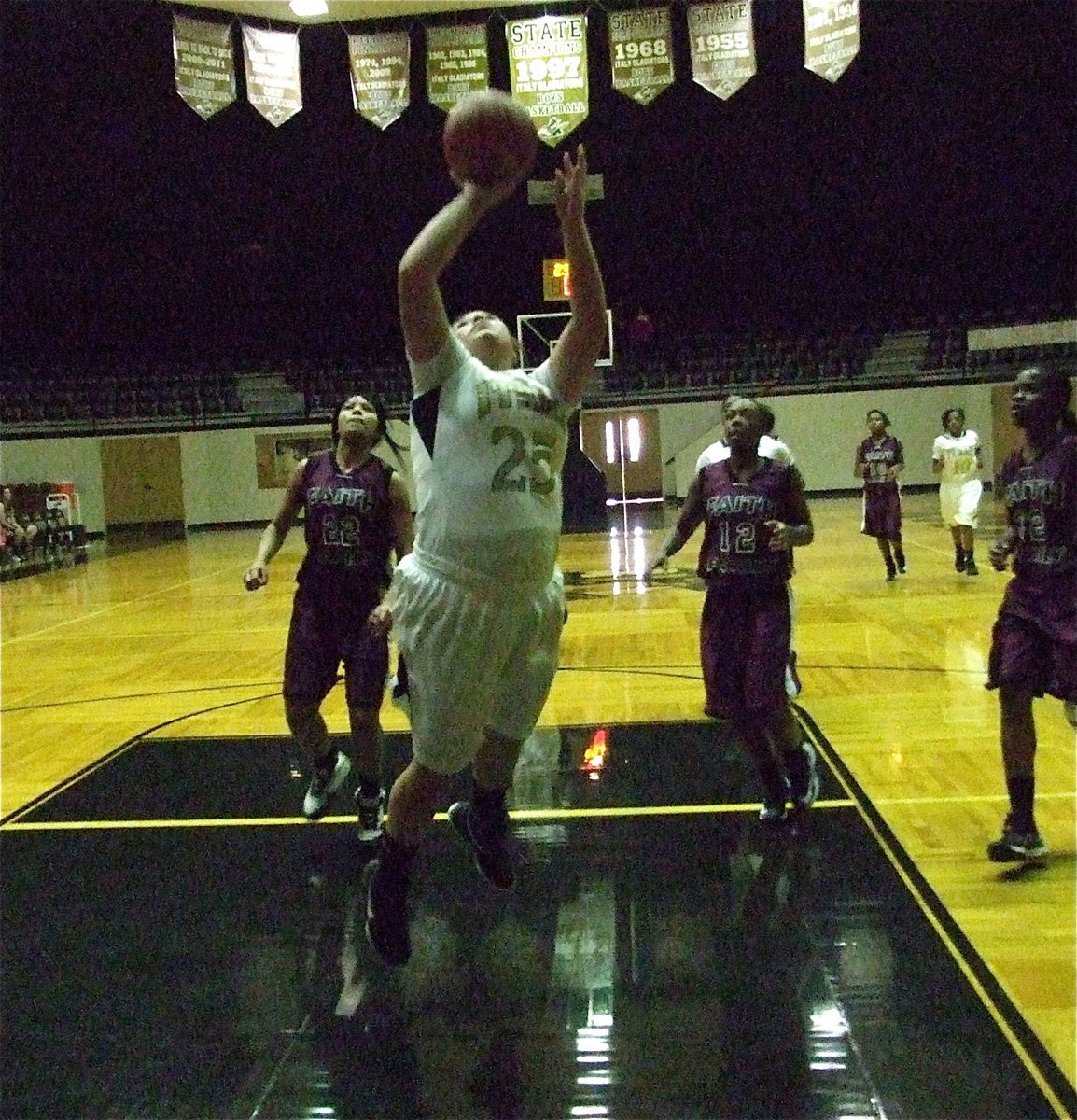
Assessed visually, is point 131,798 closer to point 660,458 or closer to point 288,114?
point 288,114

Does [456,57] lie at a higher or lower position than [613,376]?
higher

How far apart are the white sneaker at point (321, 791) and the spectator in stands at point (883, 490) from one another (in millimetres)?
7862

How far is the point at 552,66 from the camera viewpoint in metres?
11.1

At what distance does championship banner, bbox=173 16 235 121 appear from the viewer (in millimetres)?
11023

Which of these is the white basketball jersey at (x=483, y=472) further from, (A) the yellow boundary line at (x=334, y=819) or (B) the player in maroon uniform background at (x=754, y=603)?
(A) the yellow boundary line at (x=334, y=819)

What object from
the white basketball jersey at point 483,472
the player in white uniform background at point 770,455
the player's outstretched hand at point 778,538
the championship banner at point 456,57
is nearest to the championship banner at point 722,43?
the championship banner at point 456,57

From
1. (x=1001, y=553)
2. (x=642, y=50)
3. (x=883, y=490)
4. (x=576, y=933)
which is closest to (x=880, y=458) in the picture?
(x=883, y=490)

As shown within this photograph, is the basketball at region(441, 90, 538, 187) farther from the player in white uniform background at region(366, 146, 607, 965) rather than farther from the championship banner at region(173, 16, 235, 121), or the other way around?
the championship banner at region(173, 16, 235, 121)

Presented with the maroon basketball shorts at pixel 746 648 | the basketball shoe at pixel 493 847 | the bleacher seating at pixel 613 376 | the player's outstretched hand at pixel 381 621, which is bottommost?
the basketball shoe at pixel 493 847

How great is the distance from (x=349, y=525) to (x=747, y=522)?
55.8 inches

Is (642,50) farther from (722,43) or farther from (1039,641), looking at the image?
(1039,641)

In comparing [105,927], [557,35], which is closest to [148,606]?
[557,35]

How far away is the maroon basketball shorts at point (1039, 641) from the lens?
3.67 meters

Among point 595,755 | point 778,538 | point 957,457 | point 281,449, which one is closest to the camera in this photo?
point 778,538
